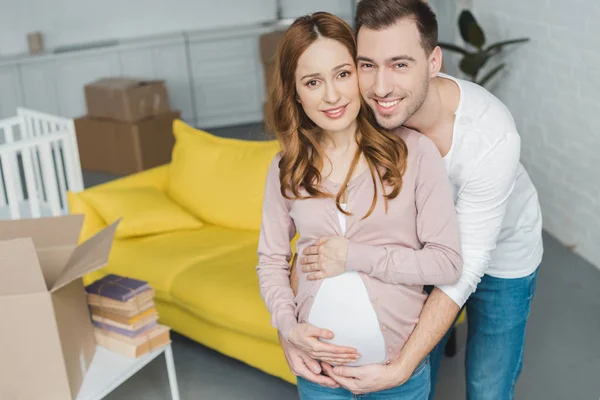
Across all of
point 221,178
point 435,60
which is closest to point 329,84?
point 435,60

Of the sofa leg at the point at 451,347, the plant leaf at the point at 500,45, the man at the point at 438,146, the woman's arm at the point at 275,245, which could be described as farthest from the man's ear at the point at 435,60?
the plant leaf at the point at 500,45

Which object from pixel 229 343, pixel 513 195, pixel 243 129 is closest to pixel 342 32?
pixel 513 195

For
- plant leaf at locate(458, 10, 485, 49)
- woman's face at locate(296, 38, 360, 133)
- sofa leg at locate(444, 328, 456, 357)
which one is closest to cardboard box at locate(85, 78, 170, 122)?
plant leaf at locate(458, 10, 485, 49)

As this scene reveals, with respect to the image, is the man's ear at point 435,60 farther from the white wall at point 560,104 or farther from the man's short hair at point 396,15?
the white wall at point 560,104

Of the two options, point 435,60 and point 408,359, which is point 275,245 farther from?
point 435,60

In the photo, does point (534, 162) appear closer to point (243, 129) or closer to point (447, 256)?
point (447, 256)

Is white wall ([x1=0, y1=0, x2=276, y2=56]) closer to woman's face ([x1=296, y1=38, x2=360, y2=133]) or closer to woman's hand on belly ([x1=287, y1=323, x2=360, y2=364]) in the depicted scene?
woman's face ([x1=296, y1=38, x2=360, y2=133])

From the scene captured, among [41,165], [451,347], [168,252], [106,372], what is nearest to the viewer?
[106,372]

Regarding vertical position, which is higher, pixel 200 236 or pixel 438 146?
pixel 438 146

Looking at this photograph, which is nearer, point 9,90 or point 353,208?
point 353,208

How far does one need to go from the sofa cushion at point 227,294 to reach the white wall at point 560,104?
66.6 inches

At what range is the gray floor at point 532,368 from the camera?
2545 millimetres

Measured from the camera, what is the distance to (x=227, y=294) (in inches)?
102

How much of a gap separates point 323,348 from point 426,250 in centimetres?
30
